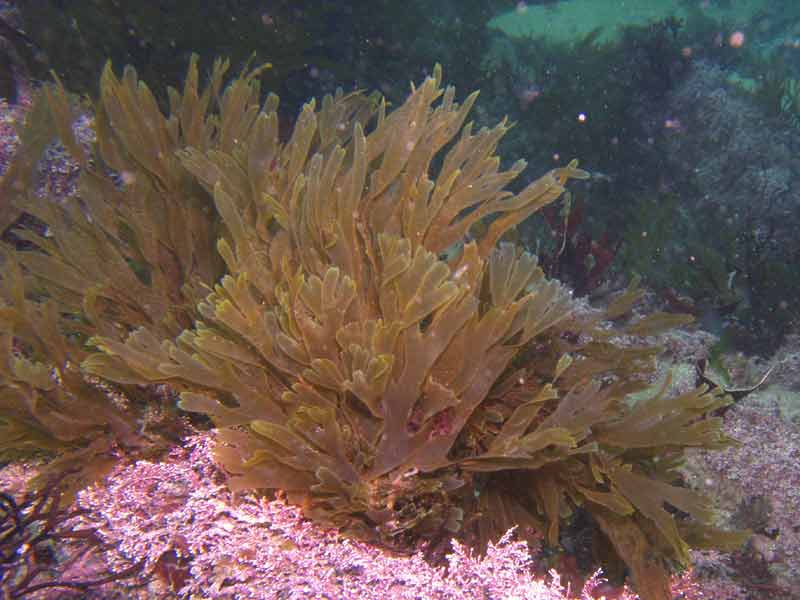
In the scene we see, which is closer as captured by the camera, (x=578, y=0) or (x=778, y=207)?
(x=778, y=207)

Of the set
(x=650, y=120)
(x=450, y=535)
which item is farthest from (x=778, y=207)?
(x=450, y=535)

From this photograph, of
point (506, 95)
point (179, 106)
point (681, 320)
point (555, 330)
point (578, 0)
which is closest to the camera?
point (555, 330)

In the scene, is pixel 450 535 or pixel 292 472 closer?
pixel 292 472

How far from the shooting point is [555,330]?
2457 millimetres

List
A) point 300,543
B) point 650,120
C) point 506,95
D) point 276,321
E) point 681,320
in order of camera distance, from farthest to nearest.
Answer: point 506,95 < point 650,120 < point 681,320 < point 276,321 < point 300,543

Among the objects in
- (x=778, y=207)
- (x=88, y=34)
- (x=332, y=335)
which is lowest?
(x=778, y=207)

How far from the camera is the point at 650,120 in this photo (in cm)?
902

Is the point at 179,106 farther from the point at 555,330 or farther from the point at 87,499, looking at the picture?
the point at 555,330

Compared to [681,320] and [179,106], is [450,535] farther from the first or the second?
[179,106]

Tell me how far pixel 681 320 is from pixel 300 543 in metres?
2.06

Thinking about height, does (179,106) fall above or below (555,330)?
above

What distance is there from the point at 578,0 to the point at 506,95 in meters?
19.2

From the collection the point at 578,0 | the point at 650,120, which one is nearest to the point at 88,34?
the point at 650,120

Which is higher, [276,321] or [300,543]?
[276,321]
